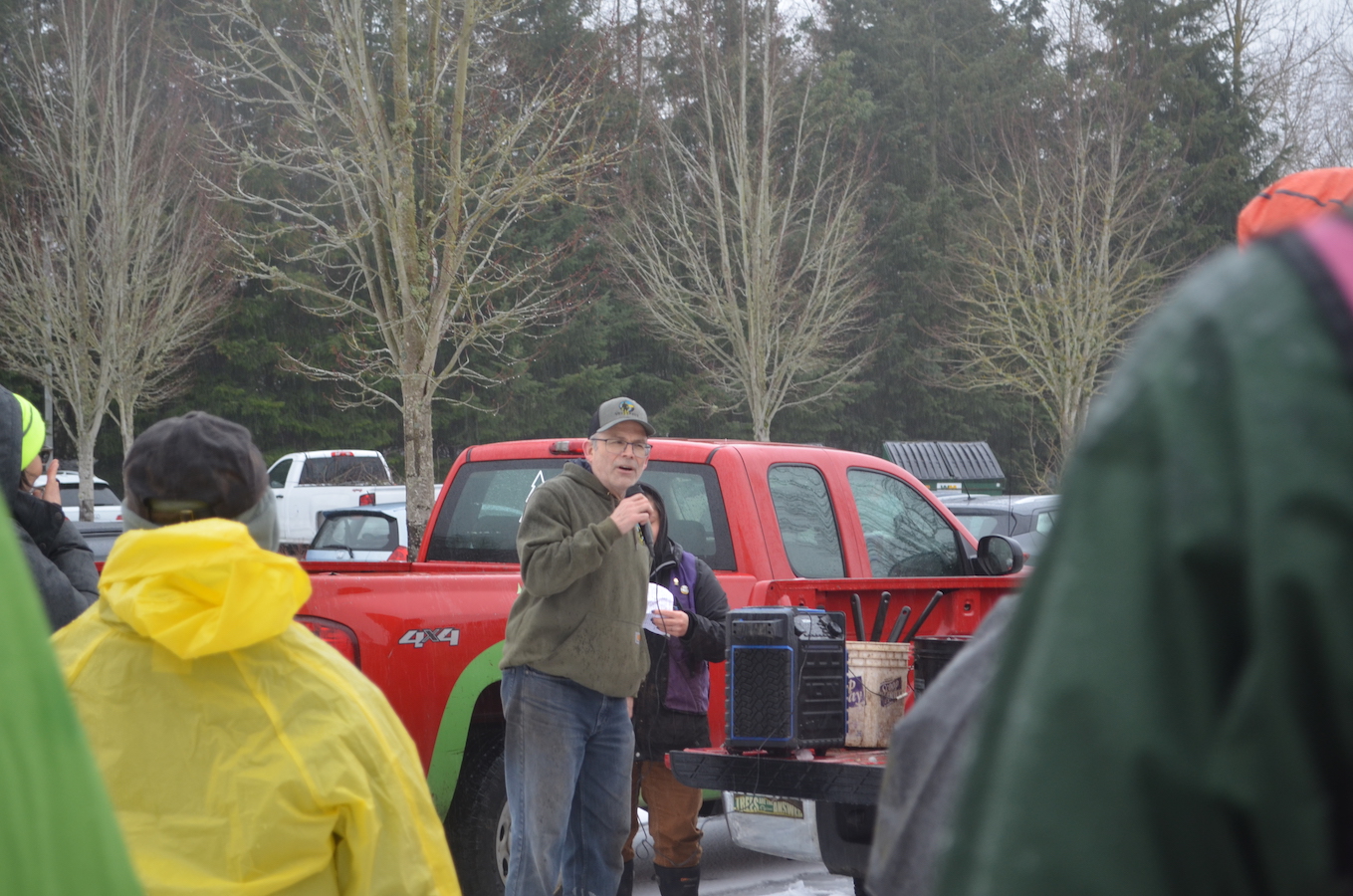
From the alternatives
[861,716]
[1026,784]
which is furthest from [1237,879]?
[861,716]

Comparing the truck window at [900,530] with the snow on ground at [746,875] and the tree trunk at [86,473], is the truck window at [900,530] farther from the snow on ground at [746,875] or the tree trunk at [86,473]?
the tree trunk at [86,473]

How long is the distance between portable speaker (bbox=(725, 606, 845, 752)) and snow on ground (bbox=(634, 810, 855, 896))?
1820 mm

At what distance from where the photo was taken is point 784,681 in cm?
473

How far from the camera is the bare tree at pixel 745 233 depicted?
24.3 m

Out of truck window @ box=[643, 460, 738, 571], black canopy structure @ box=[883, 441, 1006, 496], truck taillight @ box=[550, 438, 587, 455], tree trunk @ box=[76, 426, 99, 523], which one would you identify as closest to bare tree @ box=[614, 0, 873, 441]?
black canopy structure @ box=[883, 441, 1006, 496]

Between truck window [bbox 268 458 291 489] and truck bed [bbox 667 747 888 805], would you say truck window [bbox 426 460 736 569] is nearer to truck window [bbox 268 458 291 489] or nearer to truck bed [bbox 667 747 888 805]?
truck bed [bbox 667 747 888 805]

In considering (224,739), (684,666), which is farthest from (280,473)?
(224,739)

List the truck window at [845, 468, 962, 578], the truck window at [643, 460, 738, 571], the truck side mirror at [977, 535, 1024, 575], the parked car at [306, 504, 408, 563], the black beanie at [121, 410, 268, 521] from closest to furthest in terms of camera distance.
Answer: the black beanie at [121, 410, 268, 521] → the truck window at [643, 460, 738, 571] → the truck side mirror at [977, 535, 1024, 575] → the truck window at [845, 468, 962, 578] → the parked car at [306, 504, 408, 563]

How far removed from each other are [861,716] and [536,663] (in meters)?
1.24

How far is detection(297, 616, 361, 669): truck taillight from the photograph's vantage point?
5055 mm

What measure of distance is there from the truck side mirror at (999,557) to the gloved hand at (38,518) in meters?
4.18

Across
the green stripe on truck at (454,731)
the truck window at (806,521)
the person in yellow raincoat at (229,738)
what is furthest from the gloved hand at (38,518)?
the truck window at (806,521)

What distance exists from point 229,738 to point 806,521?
173 inches

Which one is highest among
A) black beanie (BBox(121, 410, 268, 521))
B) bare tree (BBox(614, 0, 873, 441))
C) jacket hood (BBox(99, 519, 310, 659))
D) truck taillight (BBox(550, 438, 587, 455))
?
bare tree (BBox(614, 0, 873, 441))
